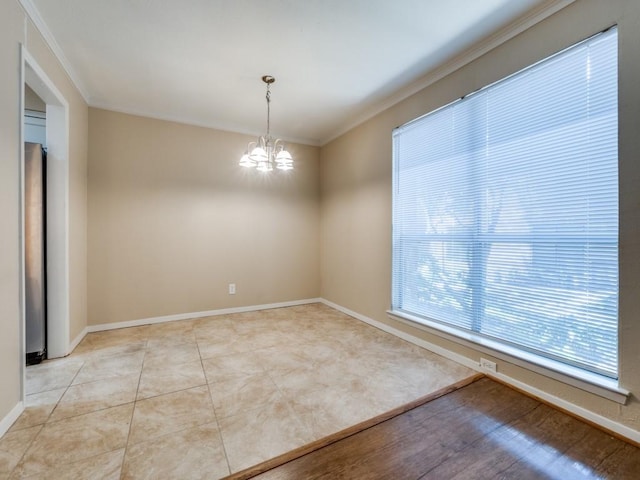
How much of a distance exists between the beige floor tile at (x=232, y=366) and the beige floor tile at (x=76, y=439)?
2.02 ft

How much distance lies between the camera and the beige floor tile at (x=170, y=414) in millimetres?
1648

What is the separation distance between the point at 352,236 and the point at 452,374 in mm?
2106

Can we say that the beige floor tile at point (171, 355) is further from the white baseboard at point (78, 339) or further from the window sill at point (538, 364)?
the window sill at point (538, 364)

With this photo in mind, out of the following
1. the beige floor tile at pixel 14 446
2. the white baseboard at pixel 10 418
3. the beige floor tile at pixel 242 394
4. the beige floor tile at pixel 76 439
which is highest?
the white baseboard at pixel 10 418

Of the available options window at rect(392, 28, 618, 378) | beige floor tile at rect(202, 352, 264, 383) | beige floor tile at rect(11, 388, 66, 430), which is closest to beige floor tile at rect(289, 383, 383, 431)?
beige floor tile at rect(202, 352, 264, 383)

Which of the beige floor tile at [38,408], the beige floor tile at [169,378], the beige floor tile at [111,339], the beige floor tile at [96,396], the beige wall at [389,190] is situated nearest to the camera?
the beige wall at [389,190]

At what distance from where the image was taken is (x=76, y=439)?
1569 millimetres

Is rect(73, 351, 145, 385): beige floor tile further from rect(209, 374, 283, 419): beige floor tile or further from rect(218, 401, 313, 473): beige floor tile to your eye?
rect(218, 401, 313, 473): beige floor tile

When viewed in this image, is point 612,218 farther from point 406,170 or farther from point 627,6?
point 406,170

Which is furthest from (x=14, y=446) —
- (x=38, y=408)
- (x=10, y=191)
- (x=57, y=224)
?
(x=57, y=224)

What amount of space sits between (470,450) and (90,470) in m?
1.92

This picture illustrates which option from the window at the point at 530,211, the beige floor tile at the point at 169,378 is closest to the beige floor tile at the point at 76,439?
the beige floor tile at the point at 169,378

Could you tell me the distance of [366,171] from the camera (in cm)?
370

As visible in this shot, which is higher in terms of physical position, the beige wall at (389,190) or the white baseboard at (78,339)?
the beige wall at (389,190)
